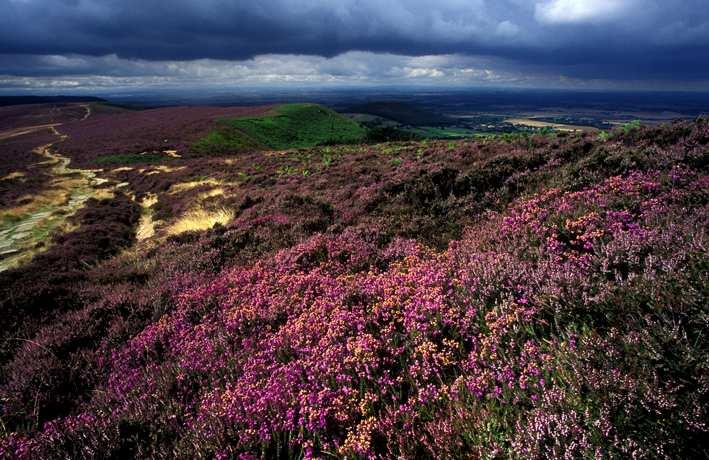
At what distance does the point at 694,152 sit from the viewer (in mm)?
6426

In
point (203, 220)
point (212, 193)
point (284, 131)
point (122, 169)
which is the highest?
point (284, 131)

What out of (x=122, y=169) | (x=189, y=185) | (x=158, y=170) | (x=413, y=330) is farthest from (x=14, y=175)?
(x=413, y=330)

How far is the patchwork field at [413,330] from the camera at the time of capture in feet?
7.89

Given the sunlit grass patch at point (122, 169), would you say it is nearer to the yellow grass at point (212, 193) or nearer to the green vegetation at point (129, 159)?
the green vegetation at point (129, 159)

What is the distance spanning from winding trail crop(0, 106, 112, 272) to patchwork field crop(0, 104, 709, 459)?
5.56 metres

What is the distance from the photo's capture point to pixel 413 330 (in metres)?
3.80

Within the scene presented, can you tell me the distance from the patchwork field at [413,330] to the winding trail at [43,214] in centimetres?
556

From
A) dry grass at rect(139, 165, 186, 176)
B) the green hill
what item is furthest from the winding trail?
the green hill

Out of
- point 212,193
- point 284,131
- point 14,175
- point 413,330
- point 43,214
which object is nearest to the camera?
point 413,330

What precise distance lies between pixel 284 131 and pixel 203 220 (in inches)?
2478

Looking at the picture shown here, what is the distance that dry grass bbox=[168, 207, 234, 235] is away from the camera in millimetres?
13008

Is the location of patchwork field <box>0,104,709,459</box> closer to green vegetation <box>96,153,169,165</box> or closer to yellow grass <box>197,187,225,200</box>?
yellow grass <box>197,187,225,200</box>

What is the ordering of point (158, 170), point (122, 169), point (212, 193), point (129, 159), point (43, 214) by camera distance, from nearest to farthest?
1. point (212, 193)
2. point (43, 214)
3. point (158, 170)
4. point (122, 169)
5. point (129, 159)

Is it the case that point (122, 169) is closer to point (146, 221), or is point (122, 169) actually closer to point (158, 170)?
point (158, 170)
